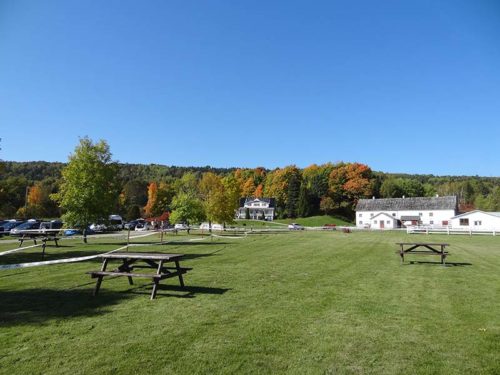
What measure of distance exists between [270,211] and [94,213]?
89.8 m

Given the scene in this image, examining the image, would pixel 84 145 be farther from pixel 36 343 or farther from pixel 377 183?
pixel 377 183

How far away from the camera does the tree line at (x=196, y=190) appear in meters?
30.3

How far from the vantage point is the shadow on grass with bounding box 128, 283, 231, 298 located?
10.0 metres

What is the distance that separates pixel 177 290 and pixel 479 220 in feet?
253

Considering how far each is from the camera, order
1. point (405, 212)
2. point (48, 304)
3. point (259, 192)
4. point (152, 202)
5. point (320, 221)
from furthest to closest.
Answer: point (259, 192)
point (320, 221)
point (152, 202)
point (405, 212)
point (48, 304)

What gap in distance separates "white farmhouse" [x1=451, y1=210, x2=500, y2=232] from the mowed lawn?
67.1 meters

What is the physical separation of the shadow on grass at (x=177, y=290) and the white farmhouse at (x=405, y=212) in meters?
85.4

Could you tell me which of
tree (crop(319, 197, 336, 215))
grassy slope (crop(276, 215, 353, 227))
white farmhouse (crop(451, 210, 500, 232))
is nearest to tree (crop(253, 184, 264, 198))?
tree (crop(319, 197, 336, 215))

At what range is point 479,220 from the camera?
242ft

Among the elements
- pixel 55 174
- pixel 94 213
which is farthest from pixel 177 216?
pixel 55 174

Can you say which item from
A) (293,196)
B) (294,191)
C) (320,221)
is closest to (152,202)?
(293,196)

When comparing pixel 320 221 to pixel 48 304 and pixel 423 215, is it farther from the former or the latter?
pixel 48 304

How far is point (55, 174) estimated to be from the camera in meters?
136

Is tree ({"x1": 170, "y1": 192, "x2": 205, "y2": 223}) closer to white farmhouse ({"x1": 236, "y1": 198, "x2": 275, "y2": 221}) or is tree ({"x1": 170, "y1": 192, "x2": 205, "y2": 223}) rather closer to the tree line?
the tree line
